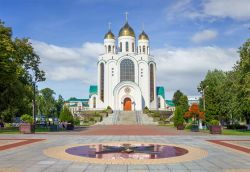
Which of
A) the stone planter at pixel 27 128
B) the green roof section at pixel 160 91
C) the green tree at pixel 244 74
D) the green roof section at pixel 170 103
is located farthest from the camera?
the green roof section at pixel 170 103

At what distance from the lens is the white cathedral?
8069 cm

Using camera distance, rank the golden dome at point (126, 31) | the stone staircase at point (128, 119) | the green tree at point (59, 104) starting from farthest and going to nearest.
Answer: the green tree at point (59, 104)
the golden dome at point (126, 31)
the stone staircase at point (128, 119)

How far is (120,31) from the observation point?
3509 inches

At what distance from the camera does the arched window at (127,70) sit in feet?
276

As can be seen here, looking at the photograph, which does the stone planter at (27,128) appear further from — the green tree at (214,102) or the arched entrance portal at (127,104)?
the arched entrance portal at (127,104)

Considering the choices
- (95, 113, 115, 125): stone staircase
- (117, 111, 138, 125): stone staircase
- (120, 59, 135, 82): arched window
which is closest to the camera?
(95, 113, 115, 125): stone staircase

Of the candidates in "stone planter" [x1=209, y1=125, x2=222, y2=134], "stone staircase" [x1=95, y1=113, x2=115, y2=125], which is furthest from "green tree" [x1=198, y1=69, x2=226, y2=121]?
"stone staircase" [x1=95, y1=113, x2=115, y2=125]

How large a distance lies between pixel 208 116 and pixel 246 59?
13.2m

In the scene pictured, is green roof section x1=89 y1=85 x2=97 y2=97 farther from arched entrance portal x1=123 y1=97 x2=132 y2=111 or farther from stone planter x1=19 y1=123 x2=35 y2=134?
stone planter x1=19 y1=123 x2=35 y2=134

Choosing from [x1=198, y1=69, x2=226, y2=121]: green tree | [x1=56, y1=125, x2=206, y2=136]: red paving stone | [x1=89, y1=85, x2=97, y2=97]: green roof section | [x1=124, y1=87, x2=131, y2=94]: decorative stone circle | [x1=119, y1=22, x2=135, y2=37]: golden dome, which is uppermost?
[x1=119, y1=22, x2=135, y2=37]: golden dome

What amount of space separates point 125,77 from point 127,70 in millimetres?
1885

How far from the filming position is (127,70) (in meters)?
84.4

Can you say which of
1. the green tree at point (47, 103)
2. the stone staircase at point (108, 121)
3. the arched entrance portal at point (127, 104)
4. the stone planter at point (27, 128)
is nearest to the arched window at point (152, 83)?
the arched entrance portal at point (127, 104)

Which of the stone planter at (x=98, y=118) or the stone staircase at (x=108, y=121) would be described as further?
the stone planter at (x=98, y=118)
